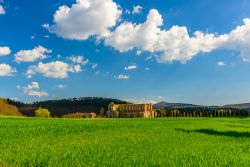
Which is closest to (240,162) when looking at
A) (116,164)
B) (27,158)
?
(116,164)

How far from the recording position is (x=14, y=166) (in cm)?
1134

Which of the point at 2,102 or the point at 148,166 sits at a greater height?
the point at 2,102

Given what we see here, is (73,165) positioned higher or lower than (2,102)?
lower

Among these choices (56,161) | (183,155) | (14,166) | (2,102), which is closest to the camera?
(14,166)

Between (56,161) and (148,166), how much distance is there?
9.94ft

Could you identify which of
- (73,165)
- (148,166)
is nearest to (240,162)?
(148,166)

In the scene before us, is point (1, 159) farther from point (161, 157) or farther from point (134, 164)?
point (161, 157)

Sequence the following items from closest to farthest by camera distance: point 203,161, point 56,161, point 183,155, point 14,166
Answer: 1. point 14,166
2. point 56,161
3. point 203,161
4. point 183,155

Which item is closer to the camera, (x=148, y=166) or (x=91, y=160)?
(x=148, y=166)

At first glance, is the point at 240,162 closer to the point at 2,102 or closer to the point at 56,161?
the point at 56,161

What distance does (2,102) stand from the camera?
196m

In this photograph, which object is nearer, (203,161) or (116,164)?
(116,164)

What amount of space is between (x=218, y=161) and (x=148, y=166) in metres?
2.93

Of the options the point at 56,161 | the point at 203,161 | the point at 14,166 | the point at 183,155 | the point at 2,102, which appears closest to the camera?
the point at 14,166
